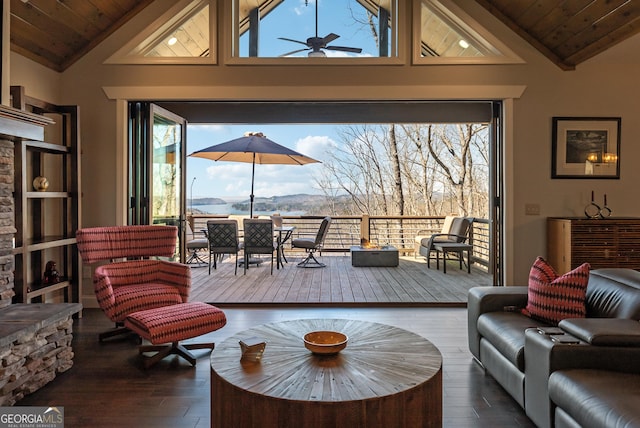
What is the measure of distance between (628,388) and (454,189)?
897cm

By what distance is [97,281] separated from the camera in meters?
3.09

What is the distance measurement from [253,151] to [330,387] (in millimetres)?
5092

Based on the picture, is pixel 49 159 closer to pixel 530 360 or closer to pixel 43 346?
pixel 43 346

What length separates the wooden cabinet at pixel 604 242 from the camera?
396 cm

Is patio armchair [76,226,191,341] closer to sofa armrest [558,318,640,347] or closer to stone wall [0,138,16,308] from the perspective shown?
stone wall [0,138,16,308]

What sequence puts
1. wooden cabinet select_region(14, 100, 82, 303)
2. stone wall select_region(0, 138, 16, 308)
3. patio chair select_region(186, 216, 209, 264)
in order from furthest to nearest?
Answer: patio chair select_region(186, 216, 209, 264) < wooden cabinet select_region(14, 100, 82, 303) < stone wall select_region(0, 138, 16, 308)

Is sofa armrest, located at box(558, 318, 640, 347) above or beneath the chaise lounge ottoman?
above

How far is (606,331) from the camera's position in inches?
71.5

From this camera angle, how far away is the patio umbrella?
21.1 feet

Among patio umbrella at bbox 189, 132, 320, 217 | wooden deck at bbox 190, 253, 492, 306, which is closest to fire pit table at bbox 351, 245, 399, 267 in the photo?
wooden deck at bbox 190, 253, 492, 306

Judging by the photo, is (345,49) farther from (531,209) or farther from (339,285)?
(339,285)

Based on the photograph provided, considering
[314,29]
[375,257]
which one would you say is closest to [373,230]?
[375,257]

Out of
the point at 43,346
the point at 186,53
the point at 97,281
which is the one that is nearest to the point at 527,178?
the point at 186,53

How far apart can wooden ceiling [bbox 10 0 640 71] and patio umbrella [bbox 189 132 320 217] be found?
2477mm
